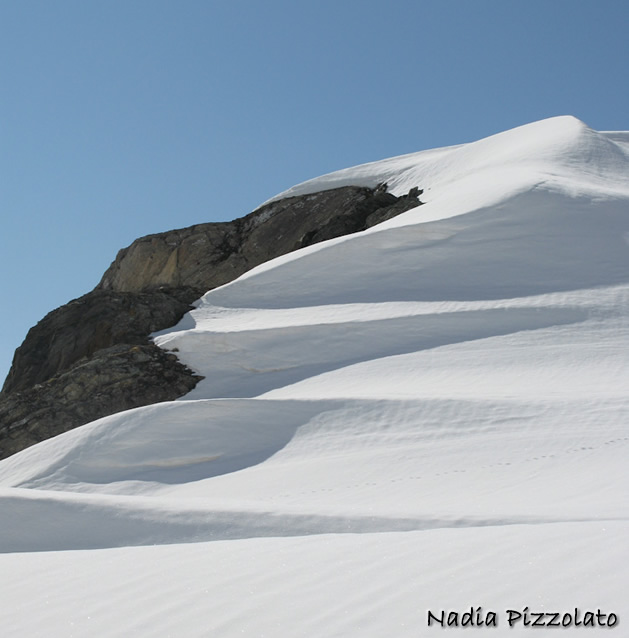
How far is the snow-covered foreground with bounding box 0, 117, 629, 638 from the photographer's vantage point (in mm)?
4531

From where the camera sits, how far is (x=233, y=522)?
7.25 m

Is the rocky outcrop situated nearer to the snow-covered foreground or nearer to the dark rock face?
the dark rock face

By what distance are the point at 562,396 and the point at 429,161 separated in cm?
1498

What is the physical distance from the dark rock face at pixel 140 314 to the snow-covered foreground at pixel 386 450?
0.89m

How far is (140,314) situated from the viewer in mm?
17828

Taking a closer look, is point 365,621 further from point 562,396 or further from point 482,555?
point 562,396

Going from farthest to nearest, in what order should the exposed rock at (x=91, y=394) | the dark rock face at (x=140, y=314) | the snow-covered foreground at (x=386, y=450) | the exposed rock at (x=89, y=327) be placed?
the exposed rock at (x=89, y=327), the dark rock face at (x=140, y=314), the exposed rock at (x=91, y=394), the snow-covered foreground at (x=386, y=450)

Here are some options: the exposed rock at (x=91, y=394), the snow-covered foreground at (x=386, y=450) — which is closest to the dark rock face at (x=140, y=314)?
the exposed rock at (x=91, y=394)

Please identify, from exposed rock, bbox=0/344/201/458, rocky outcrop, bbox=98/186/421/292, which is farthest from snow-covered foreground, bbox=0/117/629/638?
rocky outcrop, bbox=98/186/421/292

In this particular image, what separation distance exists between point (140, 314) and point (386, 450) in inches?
362

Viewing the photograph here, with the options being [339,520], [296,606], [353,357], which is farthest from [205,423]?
[296,606]

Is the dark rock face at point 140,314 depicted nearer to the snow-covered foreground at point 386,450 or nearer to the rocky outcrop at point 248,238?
the rocky outcrop at point 248,238

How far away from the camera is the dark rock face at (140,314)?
47.5ft

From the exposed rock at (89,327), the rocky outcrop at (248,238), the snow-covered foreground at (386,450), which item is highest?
the rocky outcrop at (248,238)
